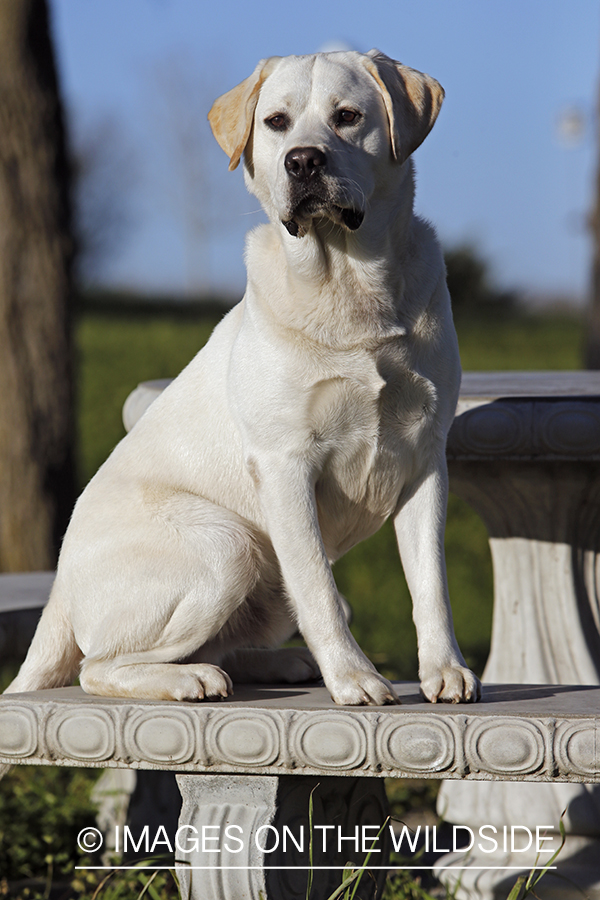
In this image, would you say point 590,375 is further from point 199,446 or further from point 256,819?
point 256,819

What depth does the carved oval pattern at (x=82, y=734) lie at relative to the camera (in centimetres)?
211

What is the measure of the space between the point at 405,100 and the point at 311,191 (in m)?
0.39

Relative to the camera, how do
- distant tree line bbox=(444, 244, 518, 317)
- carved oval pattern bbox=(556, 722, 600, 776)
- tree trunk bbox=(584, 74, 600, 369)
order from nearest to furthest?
carved oval pattern bbox=(556, 722, 600, 776) < tree trunk bbox=(584, 74, 600, 369) < distant tree line bbox=(444, 244, 518, 317)

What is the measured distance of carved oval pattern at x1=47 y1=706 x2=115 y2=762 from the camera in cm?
211

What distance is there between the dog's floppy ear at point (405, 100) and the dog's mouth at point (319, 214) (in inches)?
7.8

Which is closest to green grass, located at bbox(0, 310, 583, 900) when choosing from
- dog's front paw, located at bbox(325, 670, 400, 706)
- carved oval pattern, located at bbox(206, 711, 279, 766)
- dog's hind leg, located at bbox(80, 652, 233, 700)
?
dog's hind leg, located at bbox(80, 652, 233, 700)

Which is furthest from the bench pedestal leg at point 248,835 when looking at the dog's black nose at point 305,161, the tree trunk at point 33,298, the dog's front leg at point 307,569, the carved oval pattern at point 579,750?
the tree trunk at point 33,298

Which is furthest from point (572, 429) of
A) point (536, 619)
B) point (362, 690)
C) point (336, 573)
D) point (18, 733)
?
point (336, 573)

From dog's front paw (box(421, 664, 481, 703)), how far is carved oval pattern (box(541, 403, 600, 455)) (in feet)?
2.97

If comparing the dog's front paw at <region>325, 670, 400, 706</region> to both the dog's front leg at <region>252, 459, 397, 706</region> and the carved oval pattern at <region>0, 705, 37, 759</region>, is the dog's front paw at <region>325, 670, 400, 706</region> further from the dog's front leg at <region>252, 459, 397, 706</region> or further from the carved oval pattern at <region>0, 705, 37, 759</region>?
the carved oval pattern at <region>0, 705, 37, 759</region>

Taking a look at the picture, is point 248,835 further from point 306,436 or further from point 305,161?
point 305,161

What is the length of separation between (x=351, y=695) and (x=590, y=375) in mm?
2287

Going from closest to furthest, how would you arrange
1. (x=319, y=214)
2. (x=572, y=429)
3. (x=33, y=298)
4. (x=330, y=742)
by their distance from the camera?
(x=330, y=742)
(x=319, y=214)
(x=572, y=429)
(x=33, y=298)

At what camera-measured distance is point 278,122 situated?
238 cm
